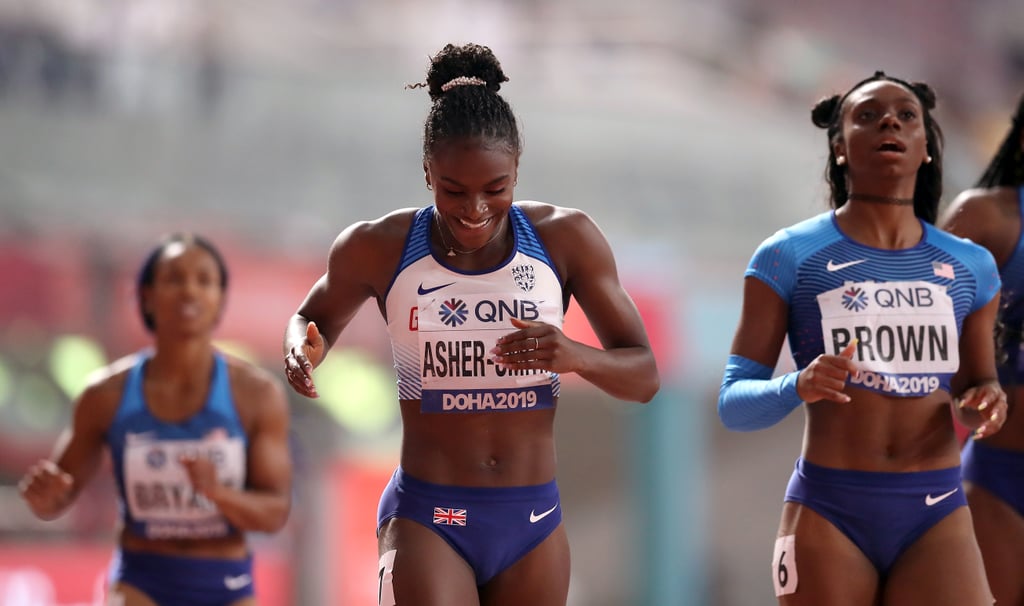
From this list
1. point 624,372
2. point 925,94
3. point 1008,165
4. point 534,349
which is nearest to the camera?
point 534,349

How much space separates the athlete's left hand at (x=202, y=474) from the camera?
16.5 feet

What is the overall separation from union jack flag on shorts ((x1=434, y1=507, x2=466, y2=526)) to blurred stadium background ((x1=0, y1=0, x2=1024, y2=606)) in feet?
19.5

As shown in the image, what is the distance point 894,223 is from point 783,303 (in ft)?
1.36

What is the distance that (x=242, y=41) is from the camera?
1541 centimetres

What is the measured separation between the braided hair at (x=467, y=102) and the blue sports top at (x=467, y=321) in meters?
0.31

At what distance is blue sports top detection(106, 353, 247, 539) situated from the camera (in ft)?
17.3

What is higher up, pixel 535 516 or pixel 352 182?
pixel 352 182

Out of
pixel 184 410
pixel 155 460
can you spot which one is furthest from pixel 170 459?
pixel 184 410

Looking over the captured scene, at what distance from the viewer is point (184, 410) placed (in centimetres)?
546

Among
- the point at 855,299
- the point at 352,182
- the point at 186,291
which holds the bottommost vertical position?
the point at 855,299

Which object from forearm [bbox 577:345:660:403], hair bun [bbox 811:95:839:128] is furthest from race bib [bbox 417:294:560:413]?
hair bun [bbox 811:95:839:128]

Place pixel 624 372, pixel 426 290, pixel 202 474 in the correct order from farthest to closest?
pixel 202 474
pixel 426 290
pixel 624 372

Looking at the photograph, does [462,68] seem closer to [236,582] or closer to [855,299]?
[855,299]

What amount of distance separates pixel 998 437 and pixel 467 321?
6.29 feet
